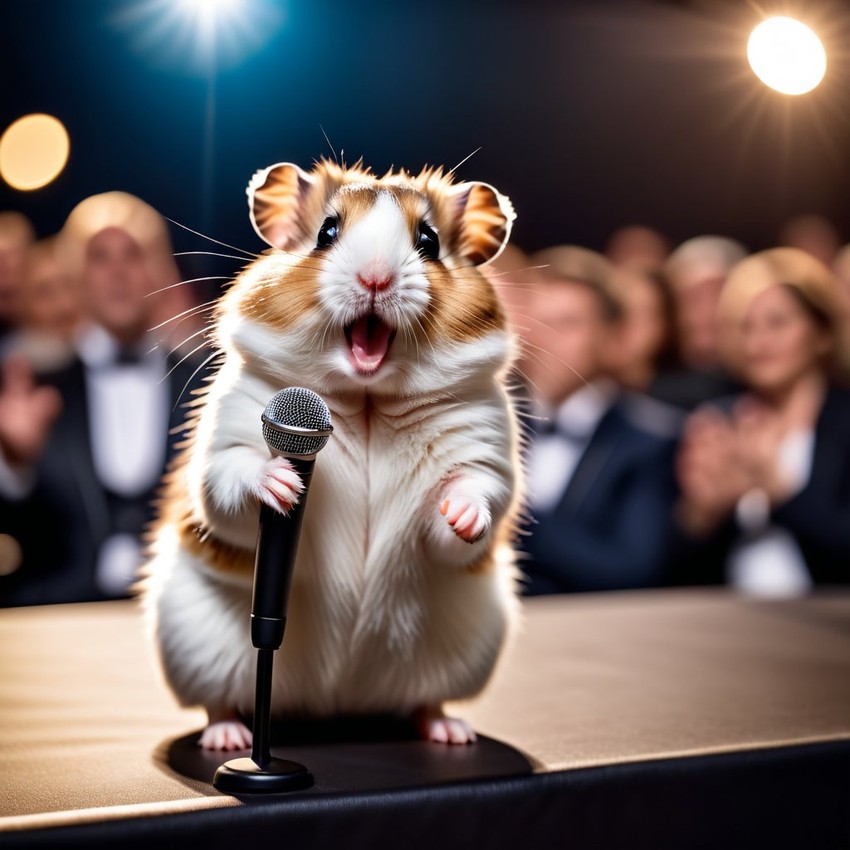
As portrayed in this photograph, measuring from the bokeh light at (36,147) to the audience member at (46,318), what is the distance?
0.21m

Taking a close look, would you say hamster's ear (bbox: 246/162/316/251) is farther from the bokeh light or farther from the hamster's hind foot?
the bokeh light

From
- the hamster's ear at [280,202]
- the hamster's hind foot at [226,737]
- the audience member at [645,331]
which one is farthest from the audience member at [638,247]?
the hamster's hind foot at [226,737]

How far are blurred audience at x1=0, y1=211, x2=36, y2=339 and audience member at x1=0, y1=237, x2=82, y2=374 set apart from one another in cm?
1

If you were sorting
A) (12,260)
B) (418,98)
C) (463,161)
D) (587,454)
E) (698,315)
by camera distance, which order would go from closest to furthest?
1. (463,161)
2. (418,98)
3. (12,260)
4. (587,454)
5. (698,315)

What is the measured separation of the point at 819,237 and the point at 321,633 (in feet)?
7.43

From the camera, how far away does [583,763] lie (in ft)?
3.17

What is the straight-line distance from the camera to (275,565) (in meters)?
0.84

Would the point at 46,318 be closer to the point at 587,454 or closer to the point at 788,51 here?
the point at 587,454

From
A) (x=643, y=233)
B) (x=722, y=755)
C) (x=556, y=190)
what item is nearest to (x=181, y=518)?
(x=722, y=755)

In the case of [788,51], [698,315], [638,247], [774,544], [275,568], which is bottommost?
[774,544]

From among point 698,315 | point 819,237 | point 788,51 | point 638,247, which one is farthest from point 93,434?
point 819,237

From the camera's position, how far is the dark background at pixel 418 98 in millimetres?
1219

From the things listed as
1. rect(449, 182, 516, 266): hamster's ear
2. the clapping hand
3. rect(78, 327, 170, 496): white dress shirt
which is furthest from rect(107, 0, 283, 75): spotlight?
the clapping hand

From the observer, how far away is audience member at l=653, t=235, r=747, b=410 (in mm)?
2607
